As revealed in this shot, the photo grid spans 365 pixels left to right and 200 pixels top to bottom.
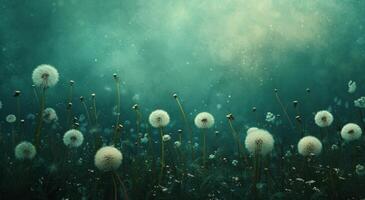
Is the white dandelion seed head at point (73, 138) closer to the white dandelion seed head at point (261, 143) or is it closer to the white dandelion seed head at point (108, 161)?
the white dandelion seed head at point (108, 161)

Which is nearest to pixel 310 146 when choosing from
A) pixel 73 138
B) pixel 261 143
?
pixel 261 143

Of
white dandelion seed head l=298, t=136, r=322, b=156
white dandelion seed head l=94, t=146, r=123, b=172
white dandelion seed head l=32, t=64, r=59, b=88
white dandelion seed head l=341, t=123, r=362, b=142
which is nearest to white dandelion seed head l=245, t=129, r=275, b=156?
white dandelion seed head l=298, t=136, r=322, b=156

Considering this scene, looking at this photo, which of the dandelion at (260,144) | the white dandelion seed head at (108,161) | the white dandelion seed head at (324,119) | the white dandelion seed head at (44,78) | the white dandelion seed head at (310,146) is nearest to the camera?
the white dandelion seed head at (108,161)

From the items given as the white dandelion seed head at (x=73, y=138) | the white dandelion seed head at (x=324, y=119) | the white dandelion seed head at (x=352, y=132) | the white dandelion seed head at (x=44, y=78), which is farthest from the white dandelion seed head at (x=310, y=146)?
the white dandelion seed head at (x=44, y=78)

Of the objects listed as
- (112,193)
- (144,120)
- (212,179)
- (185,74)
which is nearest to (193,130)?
(144,120)

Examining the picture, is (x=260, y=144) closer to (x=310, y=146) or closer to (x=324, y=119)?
(x=310, y=146)

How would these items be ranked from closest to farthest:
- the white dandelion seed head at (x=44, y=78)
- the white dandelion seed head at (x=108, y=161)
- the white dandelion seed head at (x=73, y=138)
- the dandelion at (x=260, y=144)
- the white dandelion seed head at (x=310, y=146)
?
1. the white dandelion seed head at (x=108, y=161)
2. the dandelion at (x=260, y=144)
3. the white dandelion seed head at (x=310, y=146)
4. the white dandelion seed head at (x=73, y=138)
5. the white dandelion seed head at (x=44, y=78)

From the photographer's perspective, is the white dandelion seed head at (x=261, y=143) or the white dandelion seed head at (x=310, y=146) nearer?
the white dandelion seed head at (x=261, y=143)

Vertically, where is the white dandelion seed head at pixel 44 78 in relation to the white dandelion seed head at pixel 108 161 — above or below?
above

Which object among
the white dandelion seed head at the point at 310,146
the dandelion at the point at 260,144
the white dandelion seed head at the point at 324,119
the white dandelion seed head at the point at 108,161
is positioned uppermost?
the white dandelion seed head at the point at 324,119

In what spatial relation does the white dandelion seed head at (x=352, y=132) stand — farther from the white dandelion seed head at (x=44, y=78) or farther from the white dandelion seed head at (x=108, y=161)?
the white dandelion seed head at (x=44, y=78)

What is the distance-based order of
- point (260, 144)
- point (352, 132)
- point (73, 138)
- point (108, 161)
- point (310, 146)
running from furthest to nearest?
point (352, 132) < point (73, 138) < point (310, 146) < point (260, 144) < point (108, 161)
